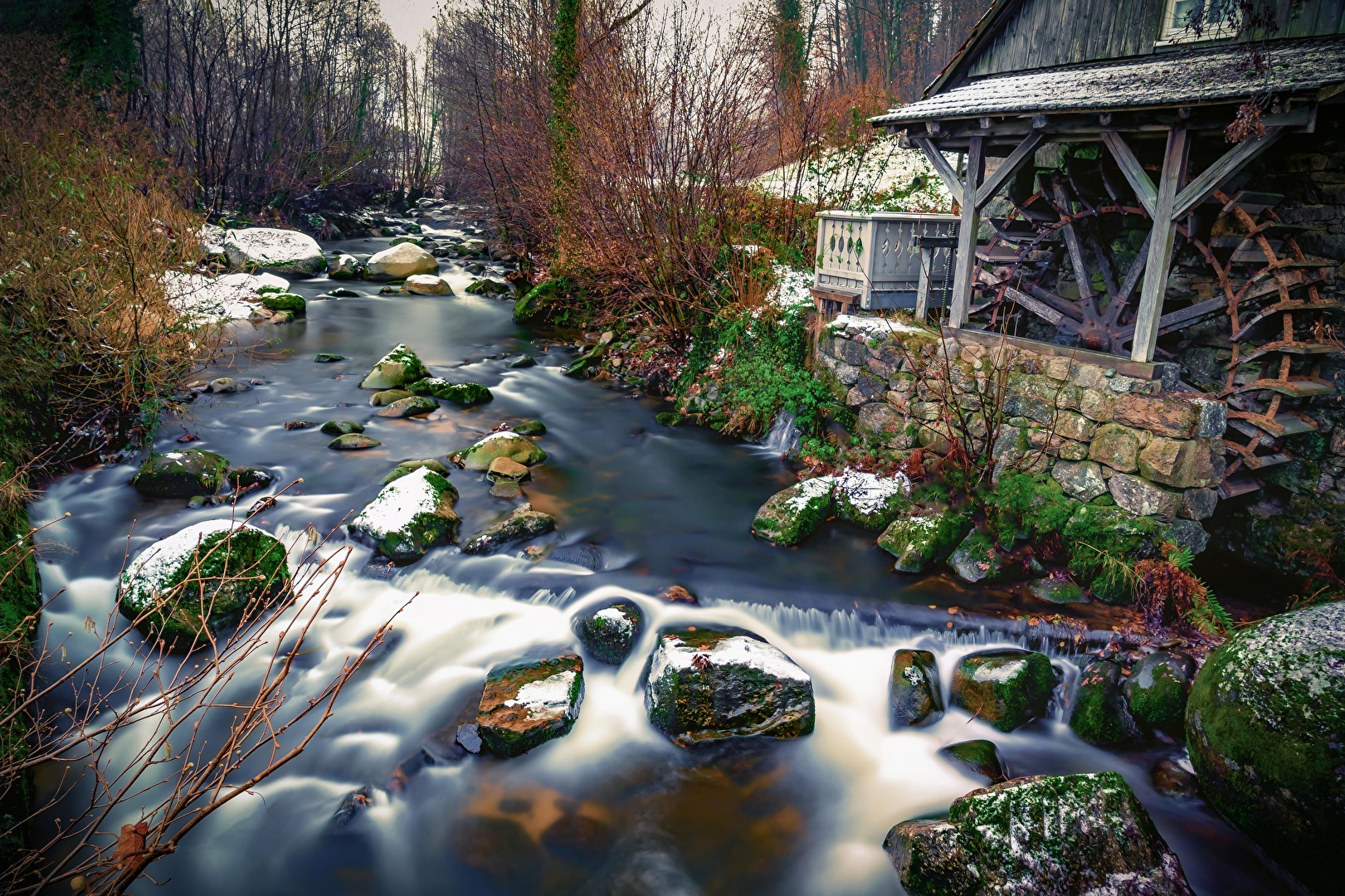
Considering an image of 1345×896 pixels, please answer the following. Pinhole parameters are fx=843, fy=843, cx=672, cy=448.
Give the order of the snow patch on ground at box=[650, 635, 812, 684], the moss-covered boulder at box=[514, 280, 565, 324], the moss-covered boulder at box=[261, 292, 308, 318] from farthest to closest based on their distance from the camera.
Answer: the moss-covered boulder at box=[514, 280, 565, 324] → the moss-covered boulder at box=[261, 292, 308, 318] → the snow patch on ground at box=[650, 635, 812, 684]

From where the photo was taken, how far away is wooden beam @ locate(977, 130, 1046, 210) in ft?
26.2

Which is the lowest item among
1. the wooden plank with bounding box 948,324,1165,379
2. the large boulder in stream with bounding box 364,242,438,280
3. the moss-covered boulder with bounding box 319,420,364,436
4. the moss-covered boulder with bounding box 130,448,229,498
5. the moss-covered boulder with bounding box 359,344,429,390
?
the moss-covered boulder with bounding box 130,448,229,498

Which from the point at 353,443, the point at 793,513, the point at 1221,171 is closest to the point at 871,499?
the point at 793,513

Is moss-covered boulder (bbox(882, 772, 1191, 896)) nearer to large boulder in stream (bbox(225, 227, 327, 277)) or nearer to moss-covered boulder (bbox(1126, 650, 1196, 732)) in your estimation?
moss-covered boulder (bbox(1126, 650, 1196, 732))

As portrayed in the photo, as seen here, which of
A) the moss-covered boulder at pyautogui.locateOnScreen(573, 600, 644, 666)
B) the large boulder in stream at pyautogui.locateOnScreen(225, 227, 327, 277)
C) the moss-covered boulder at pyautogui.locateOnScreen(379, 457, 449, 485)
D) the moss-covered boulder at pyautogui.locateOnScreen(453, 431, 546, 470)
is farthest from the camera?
the large boulder in stream at pyautogui.locateOnScreen(225, 227, 327, 277)

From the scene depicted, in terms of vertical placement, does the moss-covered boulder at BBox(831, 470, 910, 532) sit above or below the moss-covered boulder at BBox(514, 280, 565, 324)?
below

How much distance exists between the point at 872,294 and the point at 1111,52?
340cm

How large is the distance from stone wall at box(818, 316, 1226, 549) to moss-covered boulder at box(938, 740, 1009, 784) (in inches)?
105

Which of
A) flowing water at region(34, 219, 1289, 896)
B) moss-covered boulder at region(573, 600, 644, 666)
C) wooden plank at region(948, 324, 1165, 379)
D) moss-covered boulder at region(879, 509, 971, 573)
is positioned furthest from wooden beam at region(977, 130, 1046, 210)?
moss-covered boulder at region(573, 600, 644, 666)

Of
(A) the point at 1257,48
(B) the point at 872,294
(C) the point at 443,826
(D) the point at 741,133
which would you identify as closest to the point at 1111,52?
(A) the point at 1257,48

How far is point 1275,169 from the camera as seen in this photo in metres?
7.68

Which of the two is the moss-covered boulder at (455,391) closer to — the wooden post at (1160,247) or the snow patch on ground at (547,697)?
the snow patch on ground at (547,697)

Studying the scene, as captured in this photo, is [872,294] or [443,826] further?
[872,294]

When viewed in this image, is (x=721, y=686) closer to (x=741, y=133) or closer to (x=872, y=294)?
(x=872, y=294)
